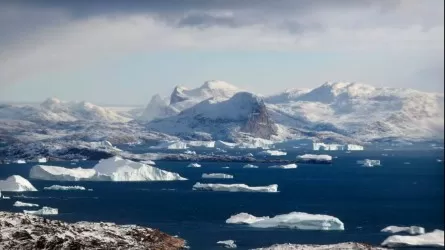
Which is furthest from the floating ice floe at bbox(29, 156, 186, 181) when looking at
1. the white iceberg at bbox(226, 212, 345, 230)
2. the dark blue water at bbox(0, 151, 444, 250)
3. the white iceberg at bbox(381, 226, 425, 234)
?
the white iceberg at bbox(381, 226, 425, 234)

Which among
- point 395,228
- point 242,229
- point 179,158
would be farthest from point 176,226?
point 179,158

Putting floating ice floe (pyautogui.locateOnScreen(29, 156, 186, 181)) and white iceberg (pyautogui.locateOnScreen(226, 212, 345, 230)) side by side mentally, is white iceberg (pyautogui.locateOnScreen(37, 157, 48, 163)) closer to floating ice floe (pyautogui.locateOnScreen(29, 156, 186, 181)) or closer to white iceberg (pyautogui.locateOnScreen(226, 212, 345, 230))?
floating ice floe (pyautogui.locateOnScreen(29, 156, 186, 181))

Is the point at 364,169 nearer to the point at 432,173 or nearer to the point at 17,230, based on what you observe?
the point at 432,173

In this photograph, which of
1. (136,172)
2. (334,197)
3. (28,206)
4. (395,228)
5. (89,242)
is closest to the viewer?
(89,242)

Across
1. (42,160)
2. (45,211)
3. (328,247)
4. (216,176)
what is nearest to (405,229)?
(328,247)

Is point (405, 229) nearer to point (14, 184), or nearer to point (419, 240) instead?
point (419, 240)

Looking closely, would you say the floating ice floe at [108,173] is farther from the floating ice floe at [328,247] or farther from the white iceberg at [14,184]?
the floating ice floe at [328,247]

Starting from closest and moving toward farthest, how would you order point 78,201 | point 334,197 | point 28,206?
point 28,206 < point 78,201 < point 334,197

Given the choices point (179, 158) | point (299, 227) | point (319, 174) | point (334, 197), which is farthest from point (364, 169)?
point (299, 227)

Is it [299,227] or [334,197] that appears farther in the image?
[334,197]
